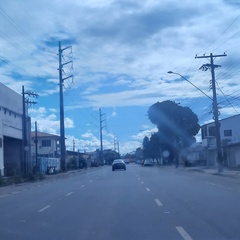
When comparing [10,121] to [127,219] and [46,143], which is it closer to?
[46,143]

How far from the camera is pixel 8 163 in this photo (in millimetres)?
71062

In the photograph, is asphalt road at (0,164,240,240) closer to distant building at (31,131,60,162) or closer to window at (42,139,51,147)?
distant building at (31,131,60,162)

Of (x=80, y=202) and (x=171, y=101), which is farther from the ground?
(x=171, y=101)

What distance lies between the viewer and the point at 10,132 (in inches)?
2596

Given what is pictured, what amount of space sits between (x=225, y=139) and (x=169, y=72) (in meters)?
40.3

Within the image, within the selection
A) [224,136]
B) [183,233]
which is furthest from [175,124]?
[183,233]

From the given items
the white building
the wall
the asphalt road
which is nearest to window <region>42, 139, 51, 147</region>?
the white building

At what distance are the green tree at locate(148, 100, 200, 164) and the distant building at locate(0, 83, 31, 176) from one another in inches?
1154

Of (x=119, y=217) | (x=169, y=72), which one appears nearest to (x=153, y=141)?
(x=169, y=72)

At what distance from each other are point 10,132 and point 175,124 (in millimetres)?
38529

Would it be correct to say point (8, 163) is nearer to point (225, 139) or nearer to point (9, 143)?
point (9, 143)

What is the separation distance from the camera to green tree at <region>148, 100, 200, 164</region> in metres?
96.6

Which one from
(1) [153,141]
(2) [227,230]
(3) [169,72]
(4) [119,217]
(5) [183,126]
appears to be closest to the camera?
(2) [227,230]

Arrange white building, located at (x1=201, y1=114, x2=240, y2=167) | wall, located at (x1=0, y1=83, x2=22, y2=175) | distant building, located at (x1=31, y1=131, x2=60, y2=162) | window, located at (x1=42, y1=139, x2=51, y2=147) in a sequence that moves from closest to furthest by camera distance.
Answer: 1. wall, located at (x1=0, y1=83, x2=22, y2=175)
2. white building, located at (x1=201, y1=114, x2=240, y2=167)
3. distant building, located at (x1=31, y1=131, x2=60, y2=162)
4. window, located at (x1=42, y1=139, x2=51, y2=147)
